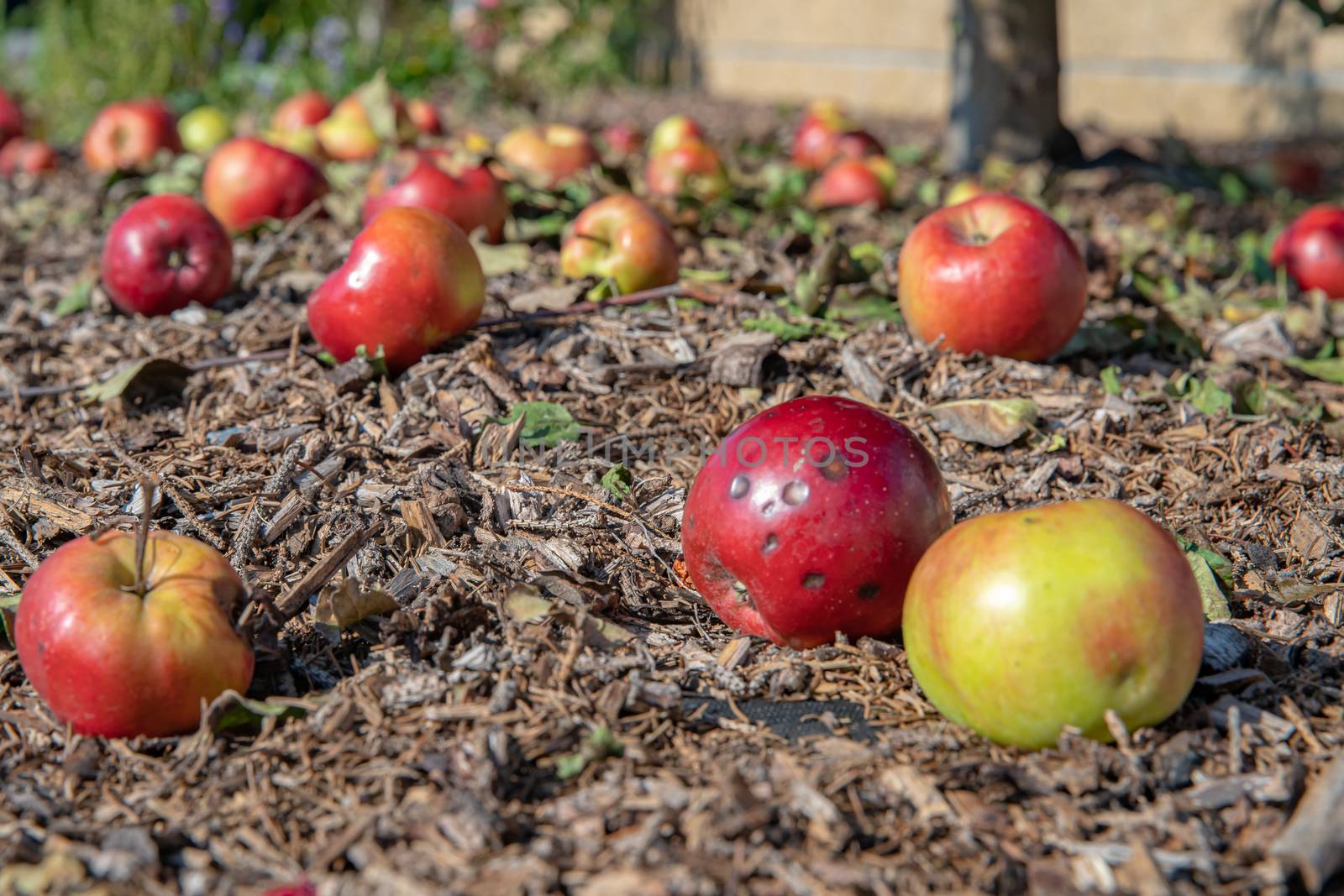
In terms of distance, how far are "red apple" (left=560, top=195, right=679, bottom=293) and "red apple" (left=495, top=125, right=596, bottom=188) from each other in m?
1.55

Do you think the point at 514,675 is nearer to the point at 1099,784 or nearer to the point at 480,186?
the point at 1099,784

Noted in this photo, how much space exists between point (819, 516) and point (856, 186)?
12.7 ft

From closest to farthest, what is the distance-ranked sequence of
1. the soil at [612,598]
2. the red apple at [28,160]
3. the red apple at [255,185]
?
the soil at [612,598]
the red apple at [255,185]
the red apple at [28,160]

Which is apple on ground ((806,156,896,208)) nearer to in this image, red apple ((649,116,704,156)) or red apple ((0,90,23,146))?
red apple ((649,116,704,156))

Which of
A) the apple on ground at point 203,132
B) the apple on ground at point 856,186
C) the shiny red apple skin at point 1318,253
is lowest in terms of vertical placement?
the shiny red apple skin at point 1318,253

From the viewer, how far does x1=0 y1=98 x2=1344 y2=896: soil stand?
1.90m

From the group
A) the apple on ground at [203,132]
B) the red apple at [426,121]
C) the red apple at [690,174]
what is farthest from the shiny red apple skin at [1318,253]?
the apple on ground at [203,132]

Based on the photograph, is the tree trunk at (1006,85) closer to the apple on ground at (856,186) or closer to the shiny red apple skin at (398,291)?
the apple on ground at (856,186)

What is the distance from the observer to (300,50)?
33.6 ft

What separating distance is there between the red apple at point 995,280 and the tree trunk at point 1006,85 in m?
3.07

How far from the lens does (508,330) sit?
3.97m

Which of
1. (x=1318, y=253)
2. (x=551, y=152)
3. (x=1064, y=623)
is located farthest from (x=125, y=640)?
(x=1318, y=253)

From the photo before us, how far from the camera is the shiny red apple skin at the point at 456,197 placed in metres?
4.71

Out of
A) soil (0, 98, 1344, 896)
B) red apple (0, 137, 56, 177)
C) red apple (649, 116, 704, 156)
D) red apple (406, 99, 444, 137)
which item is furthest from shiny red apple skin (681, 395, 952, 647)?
red apple (0, 137, 56, 177)
